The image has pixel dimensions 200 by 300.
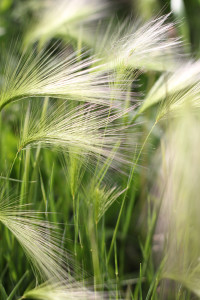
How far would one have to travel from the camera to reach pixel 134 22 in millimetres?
745

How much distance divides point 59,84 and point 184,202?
0.25 meters

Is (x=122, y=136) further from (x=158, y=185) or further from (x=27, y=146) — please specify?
(x=158, y=185)

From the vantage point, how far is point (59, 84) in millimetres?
593

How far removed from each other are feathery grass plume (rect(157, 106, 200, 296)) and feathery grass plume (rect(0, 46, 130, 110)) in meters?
0.11

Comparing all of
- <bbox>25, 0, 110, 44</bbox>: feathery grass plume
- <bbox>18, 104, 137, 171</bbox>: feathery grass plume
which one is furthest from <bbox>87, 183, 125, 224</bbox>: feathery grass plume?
<bbox>25, 0, 110, 44</bbox>: feathery grass plume

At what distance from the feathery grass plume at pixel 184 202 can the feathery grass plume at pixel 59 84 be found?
105mm

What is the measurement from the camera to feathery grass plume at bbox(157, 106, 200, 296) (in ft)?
1.82

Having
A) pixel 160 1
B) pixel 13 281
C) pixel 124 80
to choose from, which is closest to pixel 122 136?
pixel 124 80

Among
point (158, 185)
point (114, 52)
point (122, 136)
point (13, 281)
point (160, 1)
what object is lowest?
point (13, 281)

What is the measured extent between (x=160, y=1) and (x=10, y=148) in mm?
560

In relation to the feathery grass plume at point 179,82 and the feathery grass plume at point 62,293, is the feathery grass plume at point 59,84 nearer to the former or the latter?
the feathery grass plume at point 179,82

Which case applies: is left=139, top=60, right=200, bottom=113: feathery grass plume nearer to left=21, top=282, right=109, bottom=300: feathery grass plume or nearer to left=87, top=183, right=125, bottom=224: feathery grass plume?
left=87, top=183, right=125, bottom=224: feathery grass plume

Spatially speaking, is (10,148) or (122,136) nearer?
(122,136)

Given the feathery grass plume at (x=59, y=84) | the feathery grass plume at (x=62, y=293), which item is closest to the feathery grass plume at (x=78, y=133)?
the feathery grass plume at (x=59, y=84)
